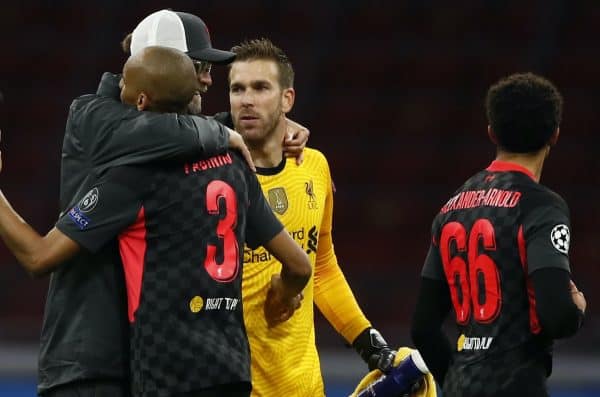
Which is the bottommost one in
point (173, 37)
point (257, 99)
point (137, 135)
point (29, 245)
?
point (29, 245)

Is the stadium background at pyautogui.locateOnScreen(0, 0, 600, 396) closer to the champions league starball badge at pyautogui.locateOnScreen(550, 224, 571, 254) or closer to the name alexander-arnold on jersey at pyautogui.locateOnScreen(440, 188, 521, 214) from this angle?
the name alexander-arnold on jersey at pyautogui.locateOnScreen(440, 188, 521, 214)

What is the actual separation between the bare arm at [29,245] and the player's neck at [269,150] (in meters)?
1.43

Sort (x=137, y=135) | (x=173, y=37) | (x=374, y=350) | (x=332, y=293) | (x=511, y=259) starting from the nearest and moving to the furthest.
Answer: (x=137, y=135), (x=511, y=259), (x=173, y=37), (x=374, y=350), (x=332, y=293)

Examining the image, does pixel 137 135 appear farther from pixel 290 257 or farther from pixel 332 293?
pixel 332 293

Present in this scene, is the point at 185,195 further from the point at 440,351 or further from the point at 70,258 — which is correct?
the point at 440,351

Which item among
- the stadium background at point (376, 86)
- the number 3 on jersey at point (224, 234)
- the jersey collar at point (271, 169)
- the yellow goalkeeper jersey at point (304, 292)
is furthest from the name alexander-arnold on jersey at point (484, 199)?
the stadium background at point (376, 86)

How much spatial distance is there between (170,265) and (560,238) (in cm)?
106

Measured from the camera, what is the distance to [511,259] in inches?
141

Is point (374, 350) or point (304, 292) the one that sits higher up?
point (304, 292)

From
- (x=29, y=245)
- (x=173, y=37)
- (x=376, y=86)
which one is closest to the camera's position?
(x=29, y=245)

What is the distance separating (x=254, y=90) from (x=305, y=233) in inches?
22.0

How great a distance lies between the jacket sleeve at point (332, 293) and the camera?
4.84 metres

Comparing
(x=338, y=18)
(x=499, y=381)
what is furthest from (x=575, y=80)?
(x=499, y=381)

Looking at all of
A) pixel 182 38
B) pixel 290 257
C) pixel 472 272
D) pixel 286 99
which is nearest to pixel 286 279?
pixel 290 257
